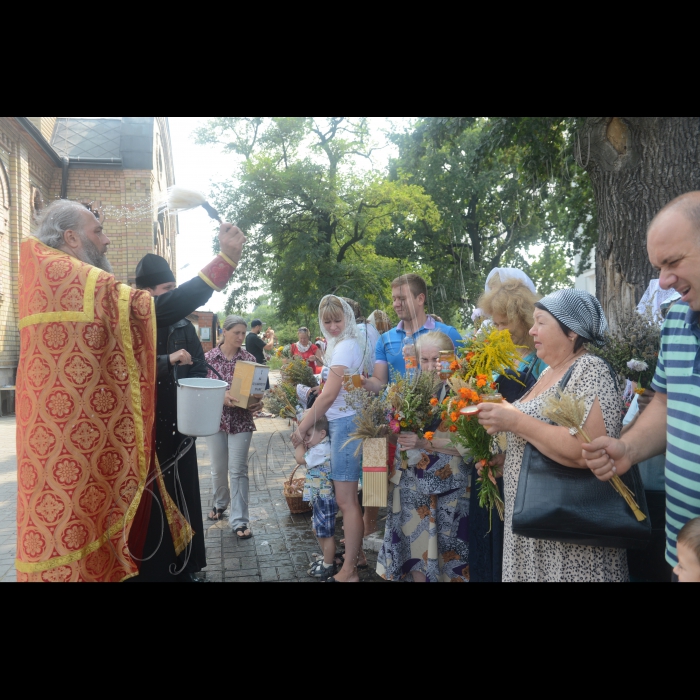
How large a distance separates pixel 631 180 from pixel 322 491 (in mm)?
4067

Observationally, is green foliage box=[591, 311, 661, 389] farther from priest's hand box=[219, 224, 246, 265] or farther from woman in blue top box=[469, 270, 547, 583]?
priest's hand box=[219, 224, 246, 265]

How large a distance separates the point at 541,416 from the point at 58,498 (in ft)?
6.93

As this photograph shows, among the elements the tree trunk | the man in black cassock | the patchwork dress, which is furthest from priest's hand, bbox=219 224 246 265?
the tree trunk

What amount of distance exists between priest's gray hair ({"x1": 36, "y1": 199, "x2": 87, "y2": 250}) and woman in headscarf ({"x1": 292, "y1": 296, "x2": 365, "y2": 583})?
1626mm

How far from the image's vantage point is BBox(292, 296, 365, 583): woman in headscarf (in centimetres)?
368

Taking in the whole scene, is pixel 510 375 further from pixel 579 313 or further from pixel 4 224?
pixel 4 224

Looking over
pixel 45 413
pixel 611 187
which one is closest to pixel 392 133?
pixel 611 187

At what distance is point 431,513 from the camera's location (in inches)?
132

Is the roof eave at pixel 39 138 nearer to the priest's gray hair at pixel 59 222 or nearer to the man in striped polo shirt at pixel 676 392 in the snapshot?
the priest's gray hair at pixel 59 222

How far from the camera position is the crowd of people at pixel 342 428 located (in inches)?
78.3

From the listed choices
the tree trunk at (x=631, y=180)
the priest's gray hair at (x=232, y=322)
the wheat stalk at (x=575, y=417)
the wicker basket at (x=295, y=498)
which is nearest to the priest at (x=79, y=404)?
the wheat stalk at (x=575, y=417)

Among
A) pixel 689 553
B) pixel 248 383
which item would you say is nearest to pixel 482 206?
pixel 248 383

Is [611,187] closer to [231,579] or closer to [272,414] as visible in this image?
[272,414]

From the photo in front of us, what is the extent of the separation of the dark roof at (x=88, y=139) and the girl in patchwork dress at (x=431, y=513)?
1486 centimetres
